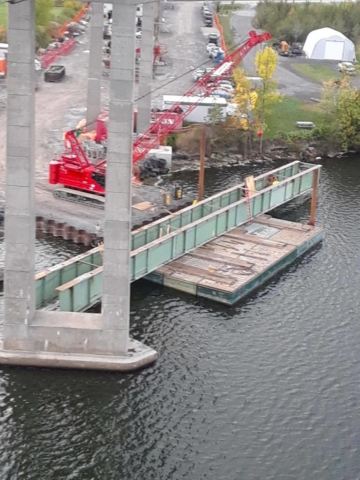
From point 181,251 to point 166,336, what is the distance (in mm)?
5875

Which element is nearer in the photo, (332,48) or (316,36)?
(332,48)

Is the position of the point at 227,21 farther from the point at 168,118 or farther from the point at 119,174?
the point at 119,174

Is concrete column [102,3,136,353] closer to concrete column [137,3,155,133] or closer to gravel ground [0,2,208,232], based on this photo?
gravel ground [0,2,208,232]

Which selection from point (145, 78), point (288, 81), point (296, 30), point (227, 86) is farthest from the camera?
point (296, 30)

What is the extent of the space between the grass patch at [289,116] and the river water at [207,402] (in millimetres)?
27453

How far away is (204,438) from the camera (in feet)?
77.3

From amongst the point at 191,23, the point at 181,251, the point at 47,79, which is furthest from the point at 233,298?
the point at 191,23

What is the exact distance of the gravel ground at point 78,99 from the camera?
4031 cm

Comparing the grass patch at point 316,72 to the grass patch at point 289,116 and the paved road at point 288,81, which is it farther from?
the grass patch at point 289,116

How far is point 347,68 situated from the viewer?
76.8m

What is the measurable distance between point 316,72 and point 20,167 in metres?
57.5

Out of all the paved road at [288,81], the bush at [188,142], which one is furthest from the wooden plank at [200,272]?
the paved road at [288,81]

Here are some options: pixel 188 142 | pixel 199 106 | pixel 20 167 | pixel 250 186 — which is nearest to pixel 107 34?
pixel 199 106

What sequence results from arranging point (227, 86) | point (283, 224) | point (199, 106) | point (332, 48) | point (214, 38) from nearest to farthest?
point (283, 224), point (199, 106), point (227, 86), point (332, 48), point (214, 38)
